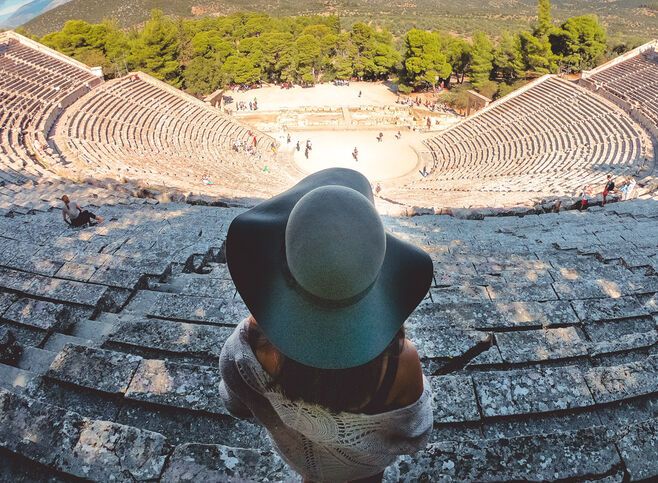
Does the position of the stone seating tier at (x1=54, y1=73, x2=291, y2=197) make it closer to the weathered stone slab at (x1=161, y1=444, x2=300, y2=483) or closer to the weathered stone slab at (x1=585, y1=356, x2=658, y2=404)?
the weathered stone slab at (x1=161, y1=444, x2=300, y2=483)

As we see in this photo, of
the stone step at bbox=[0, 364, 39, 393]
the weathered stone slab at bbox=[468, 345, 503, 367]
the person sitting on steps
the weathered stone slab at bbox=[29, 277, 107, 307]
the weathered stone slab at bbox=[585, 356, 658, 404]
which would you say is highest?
the weathered stone slab at bbox=[585, 356, 658, 404]

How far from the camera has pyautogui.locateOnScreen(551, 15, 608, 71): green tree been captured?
30172 mm

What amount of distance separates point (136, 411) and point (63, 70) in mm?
27755

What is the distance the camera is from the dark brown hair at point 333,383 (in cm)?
123

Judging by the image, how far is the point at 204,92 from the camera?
102 ft

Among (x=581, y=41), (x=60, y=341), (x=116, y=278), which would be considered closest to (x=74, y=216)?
(x=116, y=278)

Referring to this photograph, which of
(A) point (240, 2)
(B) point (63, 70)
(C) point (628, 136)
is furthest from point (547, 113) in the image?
(A) point (240, 2)

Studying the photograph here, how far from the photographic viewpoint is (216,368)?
2672 mm

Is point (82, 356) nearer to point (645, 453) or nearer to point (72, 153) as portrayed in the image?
point (645, 453)

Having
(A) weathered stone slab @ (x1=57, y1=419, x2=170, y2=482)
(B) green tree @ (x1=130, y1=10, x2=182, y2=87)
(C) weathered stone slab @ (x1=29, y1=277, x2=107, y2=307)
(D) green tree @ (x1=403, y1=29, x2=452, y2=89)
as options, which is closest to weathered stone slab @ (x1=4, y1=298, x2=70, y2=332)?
(C) weathered stone slab @ (x1=29, y1=277, x2=107, y2=307)

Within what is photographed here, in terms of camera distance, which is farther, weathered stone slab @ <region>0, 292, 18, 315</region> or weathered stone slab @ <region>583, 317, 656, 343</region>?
weathered stone slab @ <region>0, 292, 18, 315</region>

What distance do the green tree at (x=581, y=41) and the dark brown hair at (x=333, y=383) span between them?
118 ft

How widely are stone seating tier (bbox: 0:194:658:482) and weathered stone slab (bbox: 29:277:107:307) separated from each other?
2 centimetres

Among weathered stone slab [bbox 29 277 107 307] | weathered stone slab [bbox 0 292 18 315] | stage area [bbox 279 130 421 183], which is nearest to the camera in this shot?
weathered stone slab [bbox 0 292 18 315]
